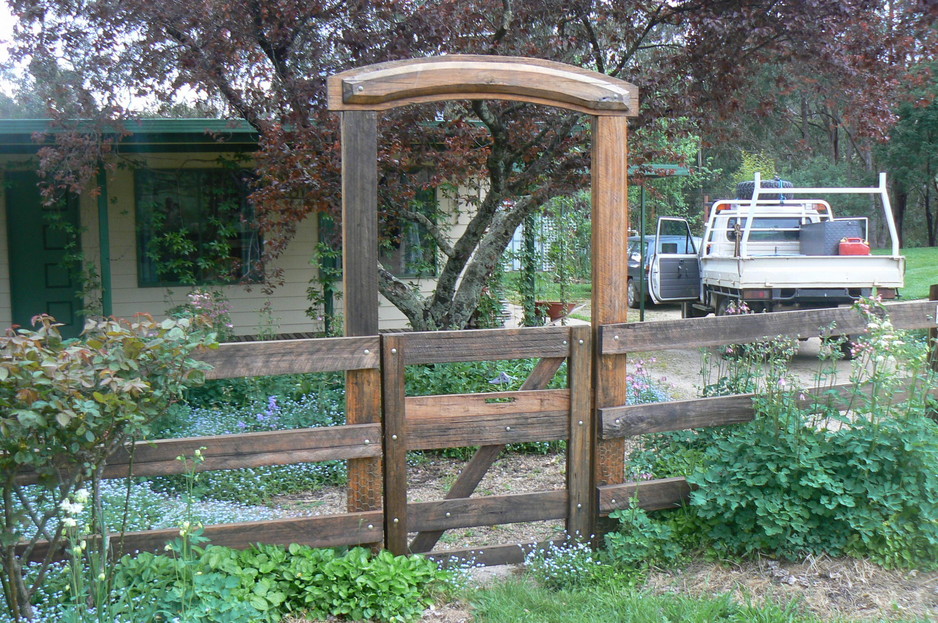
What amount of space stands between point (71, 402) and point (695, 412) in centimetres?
321

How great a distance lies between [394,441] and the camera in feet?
13.8

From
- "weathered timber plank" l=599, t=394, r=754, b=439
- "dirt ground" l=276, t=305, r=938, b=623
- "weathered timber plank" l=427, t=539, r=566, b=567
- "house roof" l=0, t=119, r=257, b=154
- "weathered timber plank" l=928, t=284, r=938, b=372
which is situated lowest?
"dirt ground" l=276, t=305, r=938, b=623

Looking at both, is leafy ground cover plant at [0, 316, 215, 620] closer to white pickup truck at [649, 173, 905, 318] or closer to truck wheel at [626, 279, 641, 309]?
white pickup truck at [649, 173, 905, 318]

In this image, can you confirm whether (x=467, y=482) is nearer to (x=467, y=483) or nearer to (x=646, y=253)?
(x=467, y=483)

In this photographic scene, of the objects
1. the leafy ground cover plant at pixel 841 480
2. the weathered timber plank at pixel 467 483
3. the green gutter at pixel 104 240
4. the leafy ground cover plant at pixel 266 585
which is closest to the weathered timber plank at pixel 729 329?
the leafy ground cover plant at pixel 841 480

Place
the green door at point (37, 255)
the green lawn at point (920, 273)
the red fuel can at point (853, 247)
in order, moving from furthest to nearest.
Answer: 1. the green lawn at point (920, 273)
2. the red fuel can at point (853, 247)
3. the green door at point (37, 255)

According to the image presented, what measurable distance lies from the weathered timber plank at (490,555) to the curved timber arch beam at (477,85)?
2.38 metres

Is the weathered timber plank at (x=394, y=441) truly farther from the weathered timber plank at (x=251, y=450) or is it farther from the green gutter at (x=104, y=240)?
the green gutter at (x=104, y=240)

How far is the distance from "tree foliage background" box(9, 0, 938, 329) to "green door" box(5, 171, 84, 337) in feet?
8.81

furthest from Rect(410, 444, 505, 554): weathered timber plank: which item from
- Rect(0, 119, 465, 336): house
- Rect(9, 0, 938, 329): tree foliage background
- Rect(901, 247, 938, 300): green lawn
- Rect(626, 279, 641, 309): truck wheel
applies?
Rect(901, 247, 938, 300): green lawn

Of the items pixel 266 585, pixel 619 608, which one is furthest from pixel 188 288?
pixel 619 608

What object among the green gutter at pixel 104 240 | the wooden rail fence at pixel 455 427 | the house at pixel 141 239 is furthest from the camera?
the house at pixel 141 239

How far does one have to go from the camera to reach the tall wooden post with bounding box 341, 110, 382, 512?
4.14m

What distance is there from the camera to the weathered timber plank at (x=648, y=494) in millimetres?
4512
